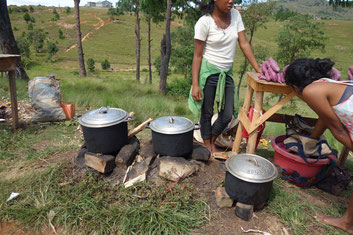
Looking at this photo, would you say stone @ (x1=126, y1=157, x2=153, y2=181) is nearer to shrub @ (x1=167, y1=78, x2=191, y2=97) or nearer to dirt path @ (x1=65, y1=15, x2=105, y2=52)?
shrub @ (x1=167, y1=78, x2=191, y2=97)

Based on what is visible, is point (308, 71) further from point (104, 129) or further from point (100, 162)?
point (100, 162)

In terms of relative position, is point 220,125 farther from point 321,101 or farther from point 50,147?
point 50,147

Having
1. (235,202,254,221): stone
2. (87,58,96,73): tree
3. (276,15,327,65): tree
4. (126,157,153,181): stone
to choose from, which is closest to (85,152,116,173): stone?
(126,157,153,181): stone

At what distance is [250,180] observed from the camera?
6.34 ft

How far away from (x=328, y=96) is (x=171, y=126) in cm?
141

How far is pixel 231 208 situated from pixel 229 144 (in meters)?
1.33

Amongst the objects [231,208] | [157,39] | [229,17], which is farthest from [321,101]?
[157,39]

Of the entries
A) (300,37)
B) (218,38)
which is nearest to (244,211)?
(218,38)

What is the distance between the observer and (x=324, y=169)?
7.93 feet

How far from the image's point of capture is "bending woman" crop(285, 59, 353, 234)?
5.87ft

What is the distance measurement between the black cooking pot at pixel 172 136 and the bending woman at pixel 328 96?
1.11 m

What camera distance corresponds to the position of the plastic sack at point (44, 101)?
4.14m

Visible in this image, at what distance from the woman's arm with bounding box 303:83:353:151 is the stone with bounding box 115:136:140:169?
1.82m

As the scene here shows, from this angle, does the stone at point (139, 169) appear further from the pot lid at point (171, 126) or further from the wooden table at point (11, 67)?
the wooden table at point (11, 67)
